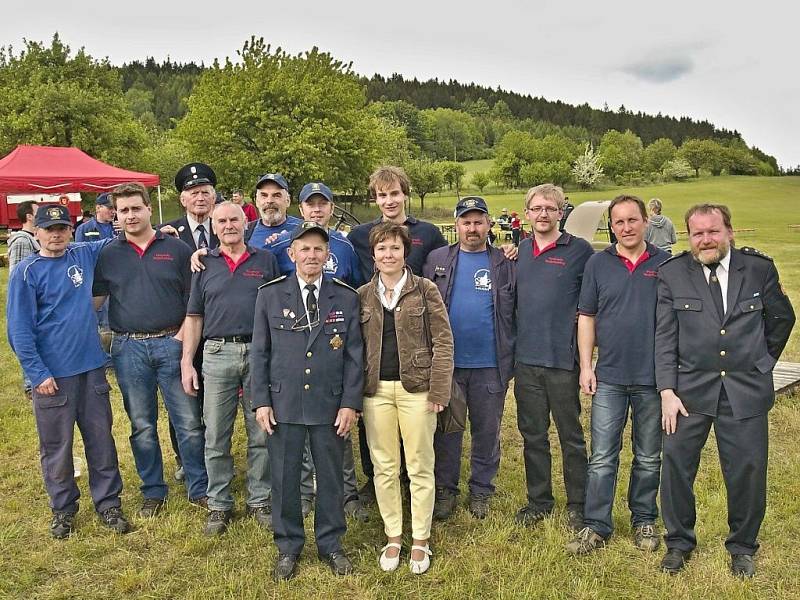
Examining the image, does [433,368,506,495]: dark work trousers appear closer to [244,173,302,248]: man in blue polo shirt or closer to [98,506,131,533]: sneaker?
[244,173,302,248]: man in blue polo shirt

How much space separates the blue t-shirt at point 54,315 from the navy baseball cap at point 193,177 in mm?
884

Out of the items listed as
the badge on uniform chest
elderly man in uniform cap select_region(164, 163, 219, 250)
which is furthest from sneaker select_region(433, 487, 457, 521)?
elderly man in uniform cap select_region(164, 163, 219, 250)

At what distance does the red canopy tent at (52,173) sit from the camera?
13.5 m

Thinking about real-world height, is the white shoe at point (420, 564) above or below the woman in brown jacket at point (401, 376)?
below

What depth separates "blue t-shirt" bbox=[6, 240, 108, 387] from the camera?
12.4 feet

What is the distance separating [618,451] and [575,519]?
1.86 ft

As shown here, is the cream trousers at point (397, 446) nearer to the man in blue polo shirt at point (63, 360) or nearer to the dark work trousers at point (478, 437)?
the dark work trousers at point (478, 437)

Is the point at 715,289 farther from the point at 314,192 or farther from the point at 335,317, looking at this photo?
the point at 314,192

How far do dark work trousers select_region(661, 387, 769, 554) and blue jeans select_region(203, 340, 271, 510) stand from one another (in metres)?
2.47

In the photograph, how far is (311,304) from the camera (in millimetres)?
3443

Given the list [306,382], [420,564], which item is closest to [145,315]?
[306,382]

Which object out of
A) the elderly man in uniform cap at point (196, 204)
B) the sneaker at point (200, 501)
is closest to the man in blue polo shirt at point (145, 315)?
the sneaker at point (200, 501)

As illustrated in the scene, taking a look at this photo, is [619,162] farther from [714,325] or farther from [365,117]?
[714,325]

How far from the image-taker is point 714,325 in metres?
3.23
